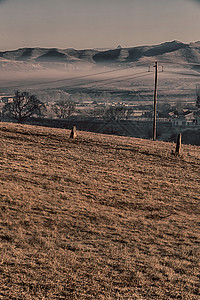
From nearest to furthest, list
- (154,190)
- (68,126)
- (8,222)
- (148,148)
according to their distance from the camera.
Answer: (8,222)
(154,190)
(148,148)
(68,126)

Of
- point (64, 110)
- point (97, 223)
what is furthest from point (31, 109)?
point (97, 223)

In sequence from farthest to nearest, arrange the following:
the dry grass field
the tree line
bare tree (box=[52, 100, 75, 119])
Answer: bare tree (box=[52, 100, 75, 119]) < the tree line < the dry grass field

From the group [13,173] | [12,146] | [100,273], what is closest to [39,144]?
[12,146]

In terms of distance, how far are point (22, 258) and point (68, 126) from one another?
8409cm

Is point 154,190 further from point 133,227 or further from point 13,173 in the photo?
point 13,173

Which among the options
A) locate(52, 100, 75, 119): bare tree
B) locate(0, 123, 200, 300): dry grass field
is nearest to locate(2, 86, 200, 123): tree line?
locate(52, 100, 75, 119): bare tree

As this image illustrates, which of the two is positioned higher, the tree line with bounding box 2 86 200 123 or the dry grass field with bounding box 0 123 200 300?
the tree line with bounding box 2 86 200 123

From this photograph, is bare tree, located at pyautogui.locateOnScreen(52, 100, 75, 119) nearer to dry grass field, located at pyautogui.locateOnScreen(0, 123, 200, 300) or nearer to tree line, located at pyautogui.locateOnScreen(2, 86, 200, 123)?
tree line, located at pyautogui.locateOnScreen(2, 86, 200, 123)

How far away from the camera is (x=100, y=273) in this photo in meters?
12.8

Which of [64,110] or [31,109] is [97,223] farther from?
[64,110]

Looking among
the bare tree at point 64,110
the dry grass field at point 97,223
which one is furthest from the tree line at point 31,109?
the dry grass field at point 97,223

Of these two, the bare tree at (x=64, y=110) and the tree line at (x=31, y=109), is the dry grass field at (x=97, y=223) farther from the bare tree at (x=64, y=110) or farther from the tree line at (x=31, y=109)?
the bare tree at (x=64, y=110)

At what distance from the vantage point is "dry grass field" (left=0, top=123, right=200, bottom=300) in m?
12.1

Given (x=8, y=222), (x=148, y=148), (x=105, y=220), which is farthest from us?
(x=148, y=148)
